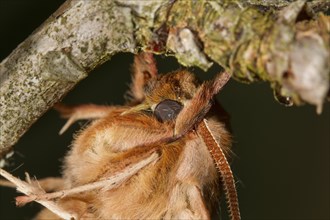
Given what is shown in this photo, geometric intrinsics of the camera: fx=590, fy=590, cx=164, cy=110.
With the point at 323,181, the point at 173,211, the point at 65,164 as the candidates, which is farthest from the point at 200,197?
the point at 323,181

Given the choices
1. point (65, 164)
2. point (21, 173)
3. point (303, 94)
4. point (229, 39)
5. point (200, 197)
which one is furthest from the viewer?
point (21, 173)

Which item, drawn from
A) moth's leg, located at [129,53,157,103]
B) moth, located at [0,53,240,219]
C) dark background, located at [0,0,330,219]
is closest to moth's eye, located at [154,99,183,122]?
moth, located at [0,53,240,219]

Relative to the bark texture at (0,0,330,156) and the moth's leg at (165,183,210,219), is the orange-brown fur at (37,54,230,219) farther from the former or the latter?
the bark texture at (0,0,330,156)

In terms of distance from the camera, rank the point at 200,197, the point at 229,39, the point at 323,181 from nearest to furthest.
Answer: the point at 229,39 < the point at 200,197 < the point at 323,181

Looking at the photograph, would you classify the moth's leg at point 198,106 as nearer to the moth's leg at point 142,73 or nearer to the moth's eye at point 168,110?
the moth's eye at point 168,110

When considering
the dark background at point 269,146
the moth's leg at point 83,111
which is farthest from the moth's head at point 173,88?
Result: the dark background at point 269,146

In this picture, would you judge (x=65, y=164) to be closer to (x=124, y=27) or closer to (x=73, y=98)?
(x=124, y=27)

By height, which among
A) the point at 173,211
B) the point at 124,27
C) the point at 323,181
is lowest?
the point at 323,181
